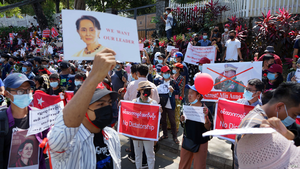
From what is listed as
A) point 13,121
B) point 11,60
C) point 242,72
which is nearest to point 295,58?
point 242,72

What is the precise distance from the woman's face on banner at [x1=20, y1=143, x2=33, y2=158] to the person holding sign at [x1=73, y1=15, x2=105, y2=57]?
147 centimetres

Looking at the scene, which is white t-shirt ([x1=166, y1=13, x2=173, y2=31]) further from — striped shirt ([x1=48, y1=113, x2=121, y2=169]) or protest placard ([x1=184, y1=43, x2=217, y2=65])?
striped shirt ([x1=48, y1=113, x2=121, y2=169])

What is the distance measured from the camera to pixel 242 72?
15.5 ft

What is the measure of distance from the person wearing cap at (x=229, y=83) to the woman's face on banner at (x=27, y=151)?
4.02 m

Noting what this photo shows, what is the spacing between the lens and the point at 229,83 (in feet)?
15.6

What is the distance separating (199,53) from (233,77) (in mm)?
3731

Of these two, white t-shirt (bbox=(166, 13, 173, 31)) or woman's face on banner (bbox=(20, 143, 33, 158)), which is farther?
white t-shirt (bbox=(166, 13, 173, 31))

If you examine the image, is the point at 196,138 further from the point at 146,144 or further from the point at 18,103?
the point at 18,103

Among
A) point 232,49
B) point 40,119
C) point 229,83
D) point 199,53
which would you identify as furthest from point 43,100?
point 232,49

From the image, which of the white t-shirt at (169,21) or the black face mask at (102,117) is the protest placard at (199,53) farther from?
the black face mask at (102,117)

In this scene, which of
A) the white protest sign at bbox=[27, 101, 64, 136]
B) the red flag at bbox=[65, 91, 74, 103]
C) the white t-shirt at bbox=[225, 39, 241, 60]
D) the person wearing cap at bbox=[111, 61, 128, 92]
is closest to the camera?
the white protest sign at bbox=[27, 101, 64, 136]

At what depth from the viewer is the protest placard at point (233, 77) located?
462cm

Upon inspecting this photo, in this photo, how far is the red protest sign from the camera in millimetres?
3502

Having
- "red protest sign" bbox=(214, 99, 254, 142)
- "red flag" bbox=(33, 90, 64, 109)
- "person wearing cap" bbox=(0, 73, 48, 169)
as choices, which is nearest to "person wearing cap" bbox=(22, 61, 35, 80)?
"red flag" bbox=(33, 90, 64, 109)
